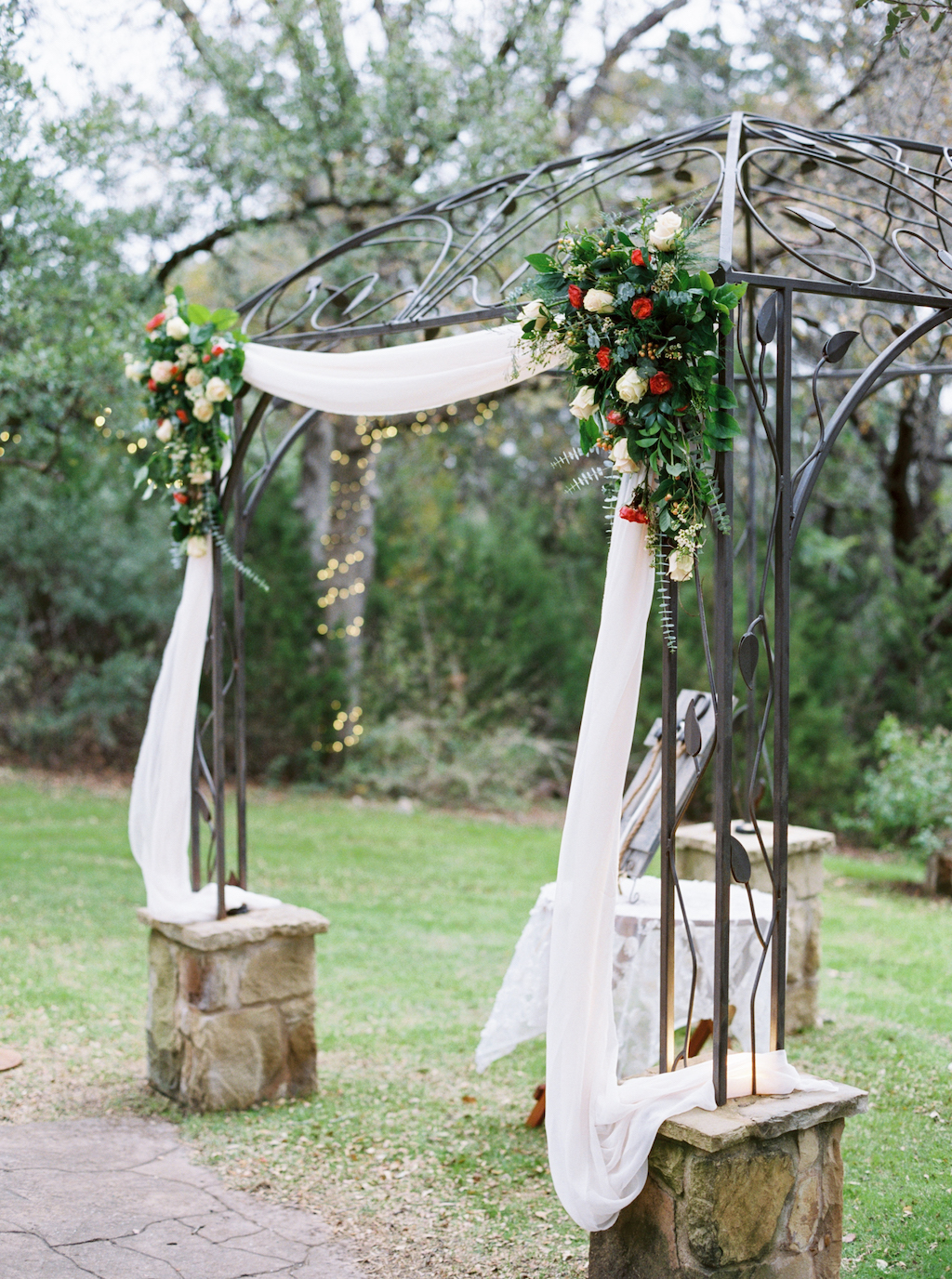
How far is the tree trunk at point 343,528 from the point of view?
11.0 m

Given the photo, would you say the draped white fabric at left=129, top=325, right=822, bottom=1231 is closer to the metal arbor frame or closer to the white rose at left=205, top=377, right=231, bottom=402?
the metal arbor frame

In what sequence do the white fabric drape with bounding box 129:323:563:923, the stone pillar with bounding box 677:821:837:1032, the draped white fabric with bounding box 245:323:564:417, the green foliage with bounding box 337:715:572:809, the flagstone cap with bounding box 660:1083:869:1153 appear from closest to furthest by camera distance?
the flagstone cap with bounding box 660:1083:869:1153 < the draped white fabric with bounding box 245:323:564:417 < the white fabric drape with bounding box 129:323:563:923 < the stone pillar with bounding box 677:821:837:1032 < the green foliage with bounding box 337:715:572:809

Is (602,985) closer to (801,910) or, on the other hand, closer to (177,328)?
(801,910)

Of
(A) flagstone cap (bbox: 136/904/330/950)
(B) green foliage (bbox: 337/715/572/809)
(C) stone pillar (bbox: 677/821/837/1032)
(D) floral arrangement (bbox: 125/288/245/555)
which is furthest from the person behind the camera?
(B) green foliage (bbox: 337/715/572/809)

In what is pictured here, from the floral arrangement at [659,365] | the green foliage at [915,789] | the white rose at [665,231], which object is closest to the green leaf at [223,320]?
the floral arrangement at [659,365]

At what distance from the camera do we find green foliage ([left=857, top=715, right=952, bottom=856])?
25.2 feet

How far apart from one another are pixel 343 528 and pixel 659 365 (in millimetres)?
8709

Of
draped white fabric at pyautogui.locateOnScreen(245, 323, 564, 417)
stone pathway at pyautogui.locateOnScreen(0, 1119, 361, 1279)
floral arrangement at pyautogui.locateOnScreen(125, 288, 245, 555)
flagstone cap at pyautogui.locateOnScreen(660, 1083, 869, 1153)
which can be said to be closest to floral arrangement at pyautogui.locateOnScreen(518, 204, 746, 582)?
draped white fabric at pyautogui.locateOnScreen(245, 323, 564, 417)

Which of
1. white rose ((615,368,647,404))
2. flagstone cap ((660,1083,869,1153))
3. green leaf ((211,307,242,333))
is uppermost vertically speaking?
green leaf ((211,307,242,333))

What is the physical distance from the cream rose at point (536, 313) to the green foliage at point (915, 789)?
588cm

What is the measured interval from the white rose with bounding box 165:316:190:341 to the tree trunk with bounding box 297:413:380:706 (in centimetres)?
678

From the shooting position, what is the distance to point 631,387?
8.57 feet

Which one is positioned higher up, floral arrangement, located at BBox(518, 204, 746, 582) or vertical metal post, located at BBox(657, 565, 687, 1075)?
floral arrangement, located at BBox(518, 204, 746, 582)

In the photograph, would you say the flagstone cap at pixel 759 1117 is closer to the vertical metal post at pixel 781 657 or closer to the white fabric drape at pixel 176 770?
the vertical metal post at pixel 781 657
